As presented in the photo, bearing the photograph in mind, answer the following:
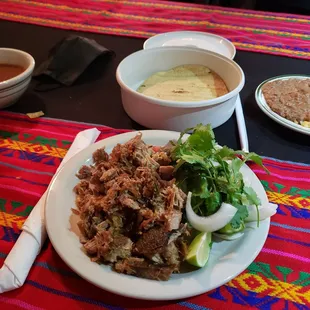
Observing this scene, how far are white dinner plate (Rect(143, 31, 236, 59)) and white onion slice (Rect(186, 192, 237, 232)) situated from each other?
37.8 inches

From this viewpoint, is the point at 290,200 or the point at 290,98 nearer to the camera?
the point at 290,200

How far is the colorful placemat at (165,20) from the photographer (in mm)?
1691

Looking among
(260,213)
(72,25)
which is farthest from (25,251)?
(72,25)

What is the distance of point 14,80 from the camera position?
1.14 m

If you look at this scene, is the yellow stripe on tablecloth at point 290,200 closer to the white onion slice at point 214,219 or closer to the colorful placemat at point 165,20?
the white onion slice at point 214,219

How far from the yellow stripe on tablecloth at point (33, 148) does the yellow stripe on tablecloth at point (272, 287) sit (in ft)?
1.94

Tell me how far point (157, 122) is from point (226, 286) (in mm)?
528

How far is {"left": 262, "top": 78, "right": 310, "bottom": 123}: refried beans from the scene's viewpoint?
1156mm

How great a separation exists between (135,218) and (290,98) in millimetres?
732

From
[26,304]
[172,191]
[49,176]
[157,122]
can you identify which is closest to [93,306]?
[26,304]

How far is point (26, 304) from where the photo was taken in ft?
2.33

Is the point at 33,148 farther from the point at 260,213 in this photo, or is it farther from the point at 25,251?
the point at 260,213

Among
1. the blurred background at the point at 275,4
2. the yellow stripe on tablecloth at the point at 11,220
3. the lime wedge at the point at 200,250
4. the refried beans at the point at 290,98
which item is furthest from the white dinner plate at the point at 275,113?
the blurred background at the point at 275,4

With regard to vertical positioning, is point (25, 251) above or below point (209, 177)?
below
